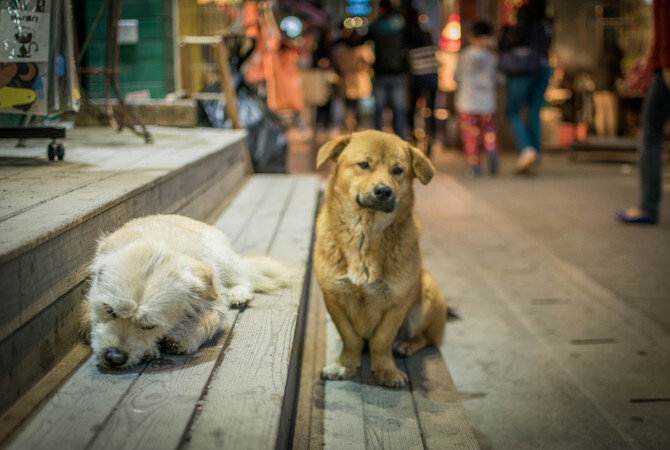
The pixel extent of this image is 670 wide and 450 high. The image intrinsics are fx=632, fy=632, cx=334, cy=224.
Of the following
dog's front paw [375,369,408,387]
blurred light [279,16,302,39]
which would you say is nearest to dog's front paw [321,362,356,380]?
dog's front paw [375,369,408,387]

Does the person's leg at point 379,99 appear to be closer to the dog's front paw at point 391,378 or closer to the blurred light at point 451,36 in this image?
the dog's front paw at point 391,378

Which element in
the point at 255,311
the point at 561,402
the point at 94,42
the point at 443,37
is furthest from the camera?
the point at 443,37

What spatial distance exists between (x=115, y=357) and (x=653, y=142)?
5.43 metres

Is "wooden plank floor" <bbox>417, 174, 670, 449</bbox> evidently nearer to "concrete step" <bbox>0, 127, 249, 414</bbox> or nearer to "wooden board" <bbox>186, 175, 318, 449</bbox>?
"wooden board" <bbox>186, 175, 318, 449</bbox>

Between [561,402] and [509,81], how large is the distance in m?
7.32

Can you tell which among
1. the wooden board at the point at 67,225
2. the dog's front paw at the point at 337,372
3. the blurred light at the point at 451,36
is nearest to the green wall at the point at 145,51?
the wooden board at the point at 67,225

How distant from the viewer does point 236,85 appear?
23.3ft

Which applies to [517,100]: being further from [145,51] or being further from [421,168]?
[421,168]

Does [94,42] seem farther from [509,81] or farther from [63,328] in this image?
[63,328]

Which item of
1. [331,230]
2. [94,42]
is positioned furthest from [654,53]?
[94,42]

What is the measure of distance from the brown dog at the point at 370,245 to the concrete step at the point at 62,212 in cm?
88

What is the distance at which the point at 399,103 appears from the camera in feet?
32.4

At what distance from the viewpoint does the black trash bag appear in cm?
673

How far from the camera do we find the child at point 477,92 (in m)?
9.31
